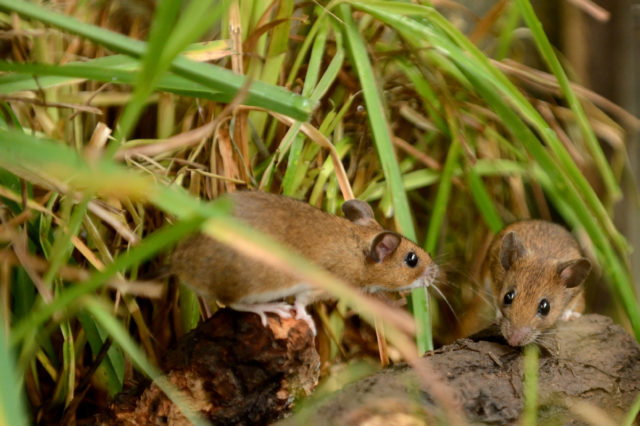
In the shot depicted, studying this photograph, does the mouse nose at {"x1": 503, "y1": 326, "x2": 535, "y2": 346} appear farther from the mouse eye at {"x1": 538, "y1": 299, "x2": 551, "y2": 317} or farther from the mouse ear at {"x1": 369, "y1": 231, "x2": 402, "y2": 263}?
the mouse ear at {"x1": 369, "y1": 231, "x2": 402, "y2": 263}

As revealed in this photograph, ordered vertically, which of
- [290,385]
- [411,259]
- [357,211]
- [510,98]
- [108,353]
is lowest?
[108,353]

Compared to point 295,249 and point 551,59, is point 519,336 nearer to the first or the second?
point 295,249

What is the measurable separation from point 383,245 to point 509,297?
2.68ft

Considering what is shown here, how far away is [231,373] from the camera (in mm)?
2201

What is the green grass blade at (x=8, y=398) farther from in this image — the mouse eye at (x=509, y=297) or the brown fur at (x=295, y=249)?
the mouse eye at (x=509, y=297)

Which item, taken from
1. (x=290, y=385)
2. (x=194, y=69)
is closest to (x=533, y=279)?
(x=290, y=385)

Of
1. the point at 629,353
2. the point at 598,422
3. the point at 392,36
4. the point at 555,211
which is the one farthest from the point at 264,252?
the point at 555,211

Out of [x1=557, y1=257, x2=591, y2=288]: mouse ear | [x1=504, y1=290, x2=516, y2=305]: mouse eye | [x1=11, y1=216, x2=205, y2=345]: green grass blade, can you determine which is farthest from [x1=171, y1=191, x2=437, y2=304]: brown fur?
[x1=11, y1=216, x2=205, y2=345]: green grass blade

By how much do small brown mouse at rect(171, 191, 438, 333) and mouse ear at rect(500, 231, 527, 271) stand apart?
0.43 metres

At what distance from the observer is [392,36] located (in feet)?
12.6

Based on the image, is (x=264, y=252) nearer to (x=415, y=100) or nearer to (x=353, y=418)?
(x=353, y=418)

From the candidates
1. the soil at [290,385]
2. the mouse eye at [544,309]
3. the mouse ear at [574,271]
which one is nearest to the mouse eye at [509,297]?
the mouse eye at [544,309]

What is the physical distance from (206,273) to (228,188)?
2.41ft

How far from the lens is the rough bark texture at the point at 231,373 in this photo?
2.19 meters
